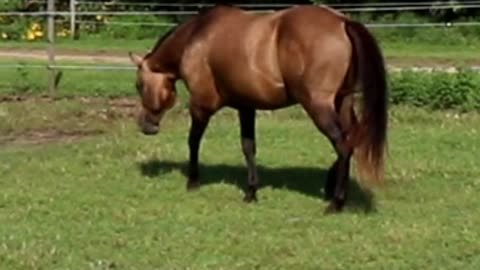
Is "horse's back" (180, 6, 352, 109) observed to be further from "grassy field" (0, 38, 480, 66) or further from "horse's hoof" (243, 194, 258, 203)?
"grassy field" (0, 38, 480, 66)

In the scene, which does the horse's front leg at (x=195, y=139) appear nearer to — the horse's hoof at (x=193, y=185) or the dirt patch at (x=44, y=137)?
the horse's hoof at (x=193, y=185)

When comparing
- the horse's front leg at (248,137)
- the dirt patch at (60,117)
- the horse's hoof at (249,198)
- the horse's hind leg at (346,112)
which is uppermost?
the horse's hind leg at (346,112)

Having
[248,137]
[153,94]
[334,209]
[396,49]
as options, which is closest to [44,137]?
[153,94]

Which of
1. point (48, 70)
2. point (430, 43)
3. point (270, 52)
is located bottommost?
point (430, 43)

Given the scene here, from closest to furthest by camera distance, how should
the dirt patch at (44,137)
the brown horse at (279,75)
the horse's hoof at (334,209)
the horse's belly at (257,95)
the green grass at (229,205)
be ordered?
the green grass at (229,205) → the brown horse at (279,75) → the horse's hoof at (334,209) → the horse's belly at (257,95) → the dirt patch at (44,137)

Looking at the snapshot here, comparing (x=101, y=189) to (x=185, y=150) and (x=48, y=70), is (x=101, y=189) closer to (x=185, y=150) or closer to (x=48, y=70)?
(x=185, y=150)

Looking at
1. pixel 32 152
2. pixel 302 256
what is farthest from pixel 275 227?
pixel 32 152

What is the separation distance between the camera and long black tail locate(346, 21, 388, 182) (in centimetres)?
997

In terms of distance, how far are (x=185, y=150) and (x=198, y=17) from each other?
2.23 metres

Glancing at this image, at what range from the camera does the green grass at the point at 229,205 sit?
860cm

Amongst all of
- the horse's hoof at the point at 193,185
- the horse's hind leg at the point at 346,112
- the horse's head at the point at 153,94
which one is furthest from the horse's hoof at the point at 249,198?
the horse's head at the point at 153,94

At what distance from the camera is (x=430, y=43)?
2714cm

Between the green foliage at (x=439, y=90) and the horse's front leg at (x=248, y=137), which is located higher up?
the horse's front leg at (x=248, y=137)

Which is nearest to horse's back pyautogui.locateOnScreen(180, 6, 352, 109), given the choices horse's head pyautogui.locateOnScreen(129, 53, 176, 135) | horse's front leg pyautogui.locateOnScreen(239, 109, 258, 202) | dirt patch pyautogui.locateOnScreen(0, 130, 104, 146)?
horse's front leg pyautogui.locateOnScreen(239, 109, 258, 202)
